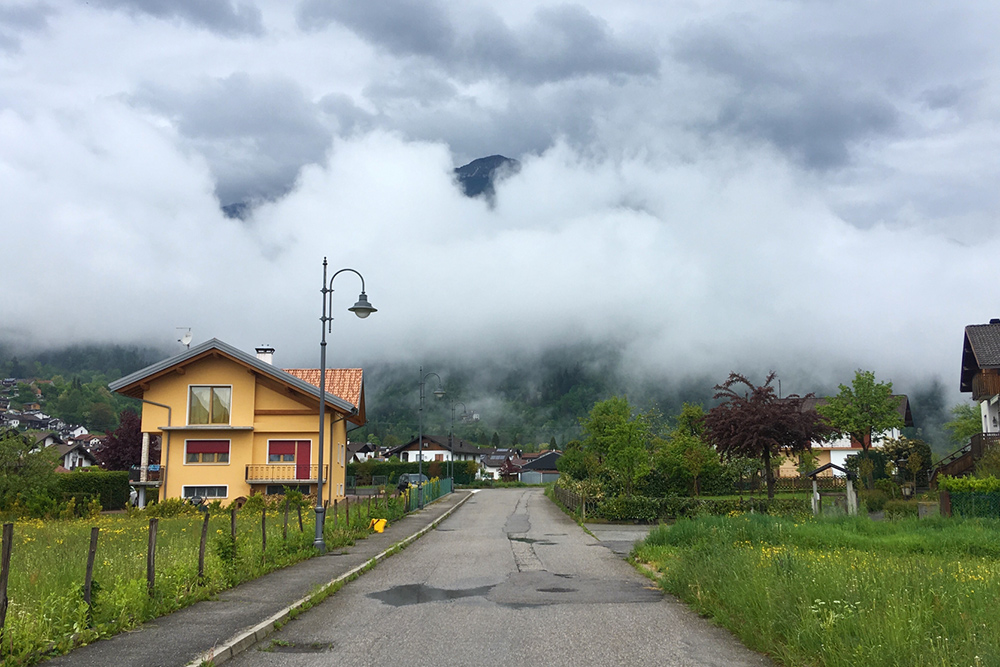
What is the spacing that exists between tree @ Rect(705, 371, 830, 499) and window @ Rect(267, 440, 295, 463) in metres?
20.1

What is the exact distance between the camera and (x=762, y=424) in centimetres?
2917

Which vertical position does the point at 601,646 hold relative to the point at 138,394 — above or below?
below

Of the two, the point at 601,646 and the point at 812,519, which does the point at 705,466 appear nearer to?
the point at 812,519

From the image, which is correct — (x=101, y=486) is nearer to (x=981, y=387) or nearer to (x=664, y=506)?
(x=664, y=506)

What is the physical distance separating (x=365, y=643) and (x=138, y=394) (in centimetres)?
3402

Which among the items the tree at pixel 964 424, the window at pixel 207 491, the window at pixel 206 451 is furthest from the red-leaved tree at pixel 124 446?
the tree at pixel 964 424

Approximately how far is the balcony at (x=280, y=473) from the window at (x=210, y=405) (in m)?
2.79

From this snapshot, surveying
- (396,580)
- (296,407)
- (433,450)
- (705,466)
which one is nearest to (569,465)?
(705,466)

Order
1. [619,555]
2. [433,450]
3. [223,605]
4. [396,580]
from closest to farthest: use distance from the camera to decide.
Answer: [223,605]
[396,580]
[619,555]
[433,450]

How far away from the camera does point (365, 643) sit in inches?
337

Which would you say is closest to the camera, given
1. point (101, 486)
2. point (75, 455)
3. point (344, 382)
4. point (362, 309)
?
point (362, 309)

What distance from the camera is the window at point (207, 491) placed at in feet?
123

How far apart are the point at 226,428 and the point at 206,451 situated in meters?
1.91

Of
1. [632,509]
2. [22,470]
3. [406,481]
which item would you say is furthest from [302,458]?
[406,481]
